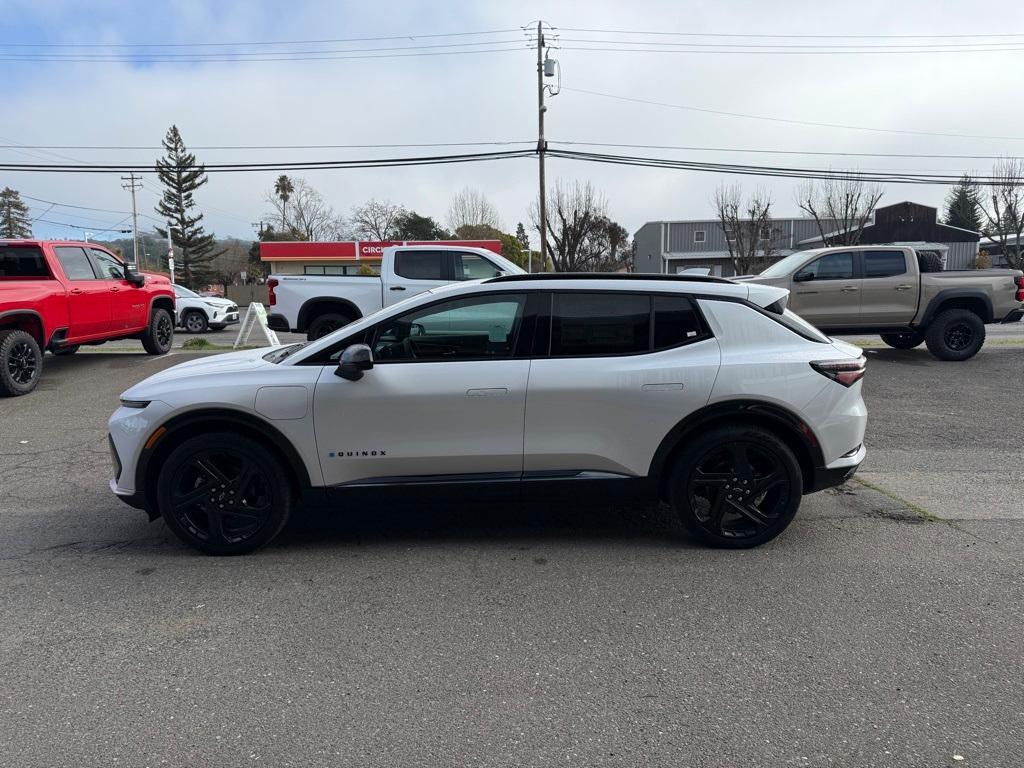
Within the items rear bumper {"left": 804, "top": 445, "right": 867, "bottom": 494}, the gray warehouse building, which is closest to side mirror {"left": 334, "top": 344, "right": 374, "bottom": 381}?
rear bumper {"left": 804, "top": 445, "right": 867, "bottom": 494}

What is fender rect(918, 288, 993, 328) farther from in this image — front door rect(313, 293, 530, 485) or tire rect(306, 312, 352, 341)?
front door rect(313, 293, 530, 485)

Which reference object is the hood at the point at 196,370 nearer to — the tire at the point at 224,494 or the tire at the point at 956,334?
the tire at the point at 224,494

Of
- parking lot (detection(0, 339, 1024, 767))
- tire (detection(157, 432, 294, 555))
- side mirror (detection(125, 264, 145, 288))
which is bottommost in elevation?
parking lot (detection(0, 339, 1024, 767))

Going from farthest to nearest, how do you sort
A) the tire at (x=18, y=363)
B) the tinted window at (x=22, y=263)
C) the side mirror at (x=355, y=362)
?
1. the tinted window at (x=22, y=263)
2. the tire at (x=18, y=363)
3. the side mirror at (x=355, y=362)

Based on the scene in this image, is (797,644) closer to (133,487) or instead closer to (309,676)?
(309,676)

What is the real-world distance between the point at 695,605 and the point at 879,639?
837 mm

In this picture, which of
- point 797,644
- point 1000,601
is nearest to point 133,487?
point 797,644

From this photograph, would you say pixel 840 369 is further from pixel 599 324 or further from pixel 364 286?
pixel 364 286

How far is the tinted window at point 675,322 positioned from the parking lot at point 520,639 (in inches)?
50.4

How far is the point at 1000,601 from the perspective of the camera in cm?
361

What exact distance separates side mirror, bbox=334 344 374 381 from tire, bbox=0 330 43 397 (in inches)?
278

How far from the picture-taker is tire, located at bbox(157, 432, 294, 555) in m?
4.12

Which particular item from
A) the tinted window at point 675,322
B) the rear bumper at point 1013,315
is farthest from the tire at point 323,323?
the rear bumper at point 1013,315

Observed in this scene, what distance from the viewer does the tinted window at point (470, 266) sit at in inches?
441
